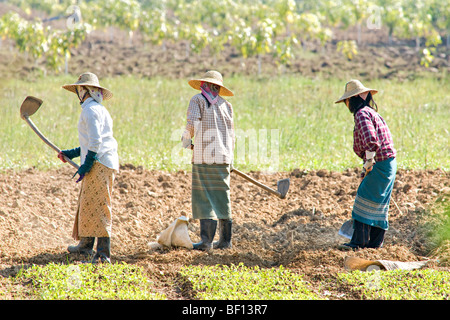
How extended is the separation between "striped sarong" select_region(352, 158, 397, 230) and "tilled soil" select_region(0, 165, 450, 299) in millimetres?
266

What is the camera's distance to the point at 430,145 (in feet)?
28.9

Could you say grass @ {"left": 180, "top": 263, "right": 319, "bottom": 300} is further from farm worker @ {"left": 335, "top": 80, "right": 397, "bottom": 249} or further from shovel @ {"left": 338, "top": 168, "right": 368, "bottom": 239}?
shovel @ {"left": 338, "top": 168, "right": 368, "bottom": 239}

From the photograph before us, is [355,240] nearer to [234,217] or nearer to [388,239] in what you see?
[388,239]

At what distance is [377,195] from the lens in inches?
183

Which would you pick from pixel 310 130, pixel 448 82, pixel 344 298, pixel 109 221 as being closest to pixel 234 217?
pixel 109 221

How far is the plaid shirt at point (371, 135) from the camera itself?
4582 mm

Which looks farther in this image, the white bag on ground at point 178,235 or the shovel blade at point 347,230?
the shovel blade at point 347,230

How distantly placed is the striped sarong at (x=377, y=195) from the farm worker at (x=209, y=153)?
46.7 inches

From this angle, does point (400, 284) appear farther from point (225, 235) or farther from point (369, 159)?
point (225, 235)

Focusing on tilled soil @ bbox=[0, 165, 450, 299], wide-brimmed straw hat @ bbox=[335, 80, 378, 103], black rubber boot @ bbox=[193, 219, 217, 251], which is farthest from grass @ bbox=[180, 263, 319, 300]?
wide-brimmed straw hat @ bbox=[335, 80, 378, 103]

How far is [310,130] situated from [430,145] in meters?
2.01
